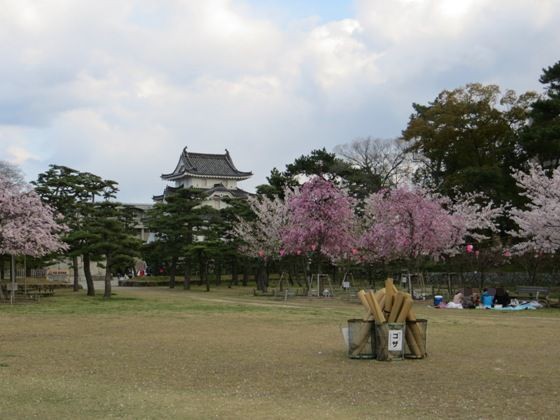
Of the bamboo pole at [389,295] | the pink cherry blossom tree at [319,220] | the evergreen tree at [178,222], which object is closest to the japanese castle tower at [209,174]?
the evergreen tree at [178,222]

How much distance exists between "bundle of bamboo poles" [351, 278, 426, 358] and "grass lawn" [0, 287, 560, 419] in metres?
0.39

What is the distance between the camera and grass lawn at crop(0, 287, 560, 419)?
24.3 feet

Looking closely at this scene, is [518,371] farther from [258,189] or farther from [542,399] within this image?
[258,189]

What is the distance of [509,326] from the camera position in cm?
1767

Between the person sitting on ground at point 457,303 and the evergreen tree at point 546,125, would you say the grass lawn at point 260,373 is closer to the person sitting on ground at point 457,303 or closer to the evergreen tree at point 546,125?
the person sitting on ground at point 457,303

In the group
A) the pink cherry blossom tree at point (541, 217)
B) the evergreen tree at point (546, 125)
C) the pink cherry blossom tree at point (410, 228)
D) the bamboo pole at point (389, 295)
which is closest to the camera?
the bamboo pole at point (389, 295)

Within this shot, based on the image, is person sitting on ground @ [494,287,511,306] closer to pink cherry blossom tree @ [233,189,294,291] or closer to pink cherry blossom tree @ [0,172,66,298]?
pink cherry blossom tree @ [233,189,294,291]

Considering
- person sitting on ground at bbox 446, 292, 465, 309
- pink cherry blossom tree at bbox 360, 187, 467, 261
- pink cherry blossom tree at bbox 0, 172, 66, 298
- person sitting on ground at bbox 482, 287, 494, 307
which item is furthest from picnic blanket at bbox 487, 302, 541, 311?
pink cherry blossom tree at bbox 0, 172, 66, 298

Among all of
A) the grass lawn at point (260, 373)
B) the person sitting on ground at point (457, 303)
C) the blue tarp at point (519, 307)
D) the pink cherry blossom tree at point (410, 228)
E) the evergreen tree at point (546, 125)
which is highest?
the evergreen tree at point (546, 125)

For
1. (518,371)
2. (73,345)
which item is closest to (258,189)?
(73,345)

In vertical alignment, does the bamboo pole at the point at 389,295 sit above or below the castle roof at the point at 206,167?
below

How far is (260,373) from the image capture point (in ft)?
32.6

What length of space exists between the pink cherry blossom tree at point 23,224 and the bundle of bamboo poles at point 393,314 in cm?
1983

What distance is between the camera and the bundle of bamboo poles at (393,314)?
11.4 metres
